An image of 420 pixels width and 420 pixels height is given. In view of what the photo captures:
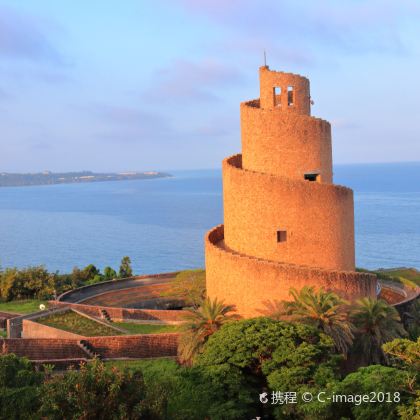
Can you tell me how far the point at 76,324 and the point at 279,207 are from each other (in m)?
10.4

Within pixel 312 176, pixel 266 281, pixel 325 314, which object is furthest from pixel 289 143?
pixel 325 314

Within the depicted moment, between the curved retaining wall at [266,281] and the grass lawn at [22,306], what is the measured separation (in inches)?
488

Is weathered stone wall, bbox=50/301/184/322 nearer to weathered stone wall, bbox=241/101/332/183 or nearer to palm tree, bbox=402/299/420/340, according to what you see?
weathered stone wall, bbox=241/101/332/183

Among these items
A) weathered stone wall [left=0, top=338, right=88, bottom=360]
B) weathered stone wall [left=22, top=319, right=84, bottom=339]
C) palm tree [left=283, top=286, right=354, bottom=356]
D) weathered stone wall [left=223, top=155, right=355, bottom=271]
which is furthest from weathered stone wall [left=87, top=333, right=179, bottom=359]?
palm tree [left=283, top=286, right=354, bottom=356]

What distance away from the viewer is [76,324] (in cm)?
2433

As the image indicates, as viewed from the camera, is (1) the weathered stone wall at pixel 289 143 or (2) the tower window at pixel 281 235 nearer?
(2) the tower window at pixel 281 235

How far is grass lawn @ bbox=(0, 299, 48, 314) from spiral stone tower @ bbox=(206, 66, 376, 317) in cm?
1165

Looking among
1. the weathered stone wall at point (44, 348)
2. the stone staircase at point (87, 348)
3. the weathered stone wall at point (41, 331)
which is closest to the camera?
the stone staircase at point (87, 348)

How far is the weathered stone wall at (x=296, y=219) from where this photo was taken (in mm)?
21375

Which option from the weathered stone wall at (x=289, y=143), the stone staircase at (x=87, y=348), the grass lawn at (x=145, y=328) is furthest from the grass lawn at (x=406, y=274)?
the stone staircase at (x=87, y=348)

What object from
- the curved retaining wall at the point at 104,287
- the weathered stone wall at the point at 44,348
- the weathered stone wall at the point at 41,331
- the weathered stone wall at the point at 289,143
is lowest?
the weathered stone wall at the point at 44,348

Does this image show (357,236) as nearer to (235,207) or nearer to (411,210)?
(411,210)

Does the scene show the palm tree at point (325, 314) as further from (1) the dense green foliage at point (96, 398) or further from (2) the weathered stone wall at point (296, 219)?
(1) the dense green foliage at point (96, 398)

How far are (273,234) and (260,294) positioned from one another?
2.57 meters
